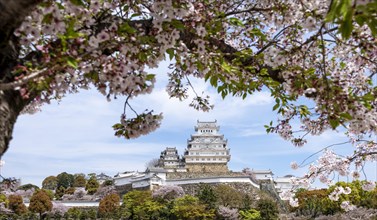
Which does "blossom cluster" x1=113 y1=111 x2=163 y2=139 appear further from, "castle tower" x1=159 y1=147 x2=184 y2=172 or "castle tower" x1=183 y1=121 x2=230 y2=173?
"castle tower" x1=159 y1=147 x2=184 y2=172

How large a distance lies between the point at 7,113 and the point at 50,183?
73240 millimetres

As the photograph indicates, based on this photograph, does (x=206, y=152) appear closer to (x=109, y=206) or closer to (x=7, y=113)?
(x=109, y=206)

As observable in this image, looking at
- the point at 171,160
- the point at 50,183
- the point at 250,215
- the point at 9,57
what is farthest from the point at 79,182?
the point at 9,57

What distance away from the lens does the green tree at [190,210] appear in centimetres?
3469

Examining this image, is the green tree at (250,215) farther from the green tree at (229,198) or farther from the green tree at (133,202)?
the green tree at (133,202)

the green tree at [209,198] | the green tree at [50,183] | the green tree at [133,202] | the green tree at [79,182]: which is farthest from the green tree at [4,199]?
the green tree at [50,183]

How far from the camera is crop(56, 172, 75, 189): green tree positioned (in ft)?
222

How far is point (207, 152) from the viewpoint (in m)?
59.0

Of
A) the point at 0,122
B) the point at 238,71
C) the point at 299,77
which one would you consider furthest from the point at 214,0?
the point at 0,122

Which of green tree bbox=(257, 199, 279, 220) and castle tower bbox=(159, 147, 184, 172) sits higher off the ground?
castle tower bbox=(159, 147, 184, 172)

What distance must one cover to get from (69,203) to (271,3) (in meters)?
45.2

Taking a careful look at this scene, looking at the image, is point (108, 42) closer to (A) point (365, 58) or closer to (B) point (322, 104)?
(B) point (322, 104)

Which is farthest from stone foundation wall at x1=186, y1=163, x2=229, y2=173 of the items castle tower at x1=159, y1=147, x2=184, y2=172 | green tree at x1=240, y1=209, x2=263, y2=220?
green tree at x1=240, y1=209, x2=263, y2=220

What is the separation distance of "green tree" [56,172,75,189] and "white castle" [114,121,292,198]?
9.10 metres
